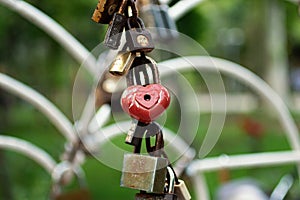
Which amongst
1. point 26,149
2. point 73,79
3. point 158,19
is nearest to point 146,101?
point 158,19

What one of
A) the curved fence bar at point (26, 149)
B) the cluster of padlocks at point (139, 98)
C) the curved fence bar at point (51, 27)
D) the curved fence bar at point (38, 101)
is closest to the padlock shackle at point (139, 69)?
the cluster of padlocks at point (139, 98)

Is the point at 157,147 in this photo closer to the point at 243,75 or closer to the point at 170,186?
the point at 170,186

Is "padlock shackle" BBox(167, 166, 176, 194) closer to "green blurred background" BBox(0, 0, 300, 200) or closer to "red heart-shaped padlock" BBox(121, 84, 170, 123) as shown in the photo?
"red heart-shaped padlock" BBox(121, 84, 170, 123)

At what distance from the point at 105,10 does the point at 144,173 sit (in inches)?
5.4

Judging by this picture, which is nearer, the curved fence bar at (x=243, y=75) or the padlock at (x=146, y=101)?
the padlock at (x=146, y=101)

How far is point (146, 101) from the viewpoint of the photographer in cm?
44

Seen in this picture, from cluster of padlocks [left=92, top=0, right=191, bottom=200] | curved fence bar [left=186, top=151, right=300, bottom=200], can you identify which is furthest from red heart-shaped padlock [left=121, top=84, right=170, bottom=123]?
curved fence bar [left=186, top=151, right=300, bottom=200]

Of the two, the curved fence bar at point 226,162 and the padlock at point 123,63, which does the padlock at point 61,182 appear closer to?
the curved fence bar at point 226,162

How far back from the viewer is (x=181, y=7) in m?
1.03

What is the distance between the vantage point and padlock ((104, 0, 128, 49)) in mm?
449

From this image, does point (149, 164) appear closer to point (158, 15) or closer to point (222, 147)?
point (158, 15)

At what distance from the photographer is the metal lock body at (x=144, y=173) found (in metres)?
0.45

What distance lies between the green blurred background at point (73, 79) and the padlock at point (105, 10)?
64cm

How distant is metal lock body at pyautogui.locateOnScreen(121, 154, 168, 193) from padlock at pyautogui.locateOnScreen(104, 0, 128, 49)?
90mm
